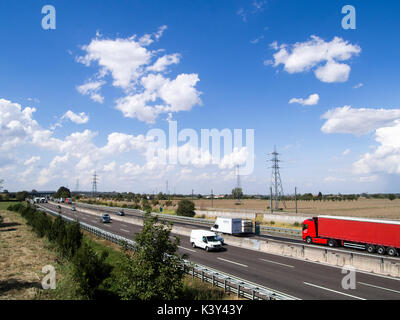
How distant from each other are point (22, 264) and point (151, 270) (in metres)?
20.1

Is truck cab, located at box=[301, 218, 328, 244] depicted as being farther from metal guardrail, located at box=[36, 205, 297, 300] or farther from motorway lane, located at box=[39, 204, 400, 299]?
metal guardrail, located at box=[36, 205, 297, 300]

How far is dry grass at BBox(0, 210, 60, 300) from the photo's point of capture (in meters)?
17.0

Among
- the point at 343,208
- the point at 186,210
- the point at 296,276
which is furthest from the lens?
the point at 343,208

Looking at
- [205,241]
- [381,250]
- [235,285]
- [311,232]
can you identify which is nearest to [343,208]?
[311,232]

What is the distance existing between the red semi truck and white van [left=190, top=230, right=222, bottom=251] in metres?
12.9

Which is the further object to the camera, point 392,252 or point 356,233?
point 356,233

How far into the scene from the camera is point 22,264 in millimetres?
23625

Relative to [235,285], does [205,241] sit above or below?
above

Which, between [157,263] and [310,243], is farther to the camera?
[310,243]

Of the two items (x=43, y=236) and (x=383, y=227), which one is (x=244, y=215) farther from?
(x=43, y=236)

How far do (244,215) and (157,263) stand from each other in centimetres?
5394

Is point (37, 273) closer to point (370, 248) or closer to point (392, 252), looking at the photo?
point (370, 248)

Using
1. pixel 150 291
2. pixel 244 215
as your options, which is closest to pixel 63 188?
pixel 244 215

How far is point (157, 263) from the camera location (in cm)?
1092
